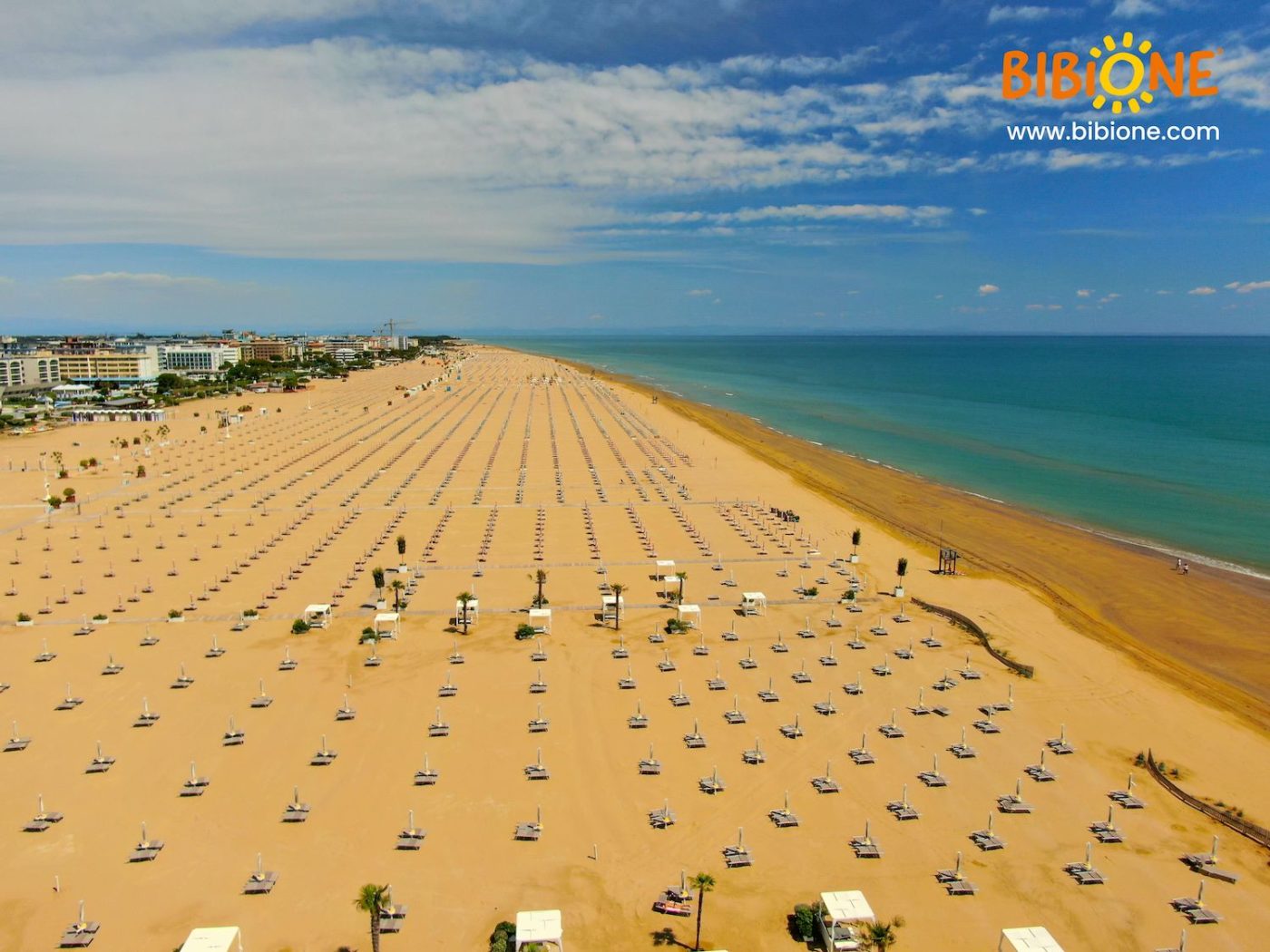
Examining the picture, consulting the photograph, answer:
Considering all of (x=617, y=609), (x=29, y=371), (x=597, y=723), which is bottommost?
(x=597, y=723)

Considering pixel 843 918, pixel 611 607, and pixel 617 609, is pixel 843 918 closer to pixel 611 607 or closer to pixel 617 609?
pixel 617 609

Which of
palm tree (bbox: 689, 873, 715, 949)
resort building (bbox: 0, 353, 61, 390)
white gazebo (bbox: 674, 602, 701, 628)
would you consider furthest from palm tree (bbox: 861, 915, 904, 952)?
resort building (bbox: 0, 353, 61, 390)

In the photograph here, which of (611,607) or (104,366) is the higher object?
(104,366)

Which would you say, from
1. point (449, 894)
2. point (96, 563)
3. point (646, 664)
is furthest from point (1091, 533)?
point (96, 563)

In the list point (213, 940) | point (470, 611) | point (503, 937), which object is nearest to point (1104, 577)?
point (470, 611)

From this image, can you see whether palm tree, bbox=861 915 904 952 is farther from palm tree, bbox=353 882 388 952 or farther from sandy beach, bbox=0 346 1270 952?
palm tree, bbox=353 882 388 952

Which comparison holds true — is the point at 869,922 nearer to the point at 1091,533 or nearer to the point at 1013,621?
the point at 1013,621

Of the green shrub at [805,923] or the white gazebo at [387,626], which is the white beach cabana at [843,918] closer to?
the green shrub at [805,923]

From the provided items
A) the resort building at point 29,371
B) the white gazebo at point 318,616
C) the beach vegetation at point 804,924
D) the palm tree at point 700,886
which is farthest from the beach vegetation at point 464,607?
the resort building at point 29,371
